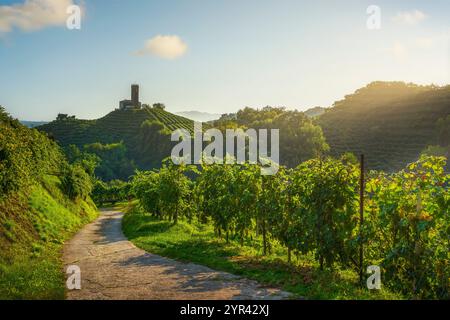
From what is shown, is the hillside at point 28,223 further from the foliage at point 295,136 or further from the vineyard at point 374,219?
the foliage at point 295,136

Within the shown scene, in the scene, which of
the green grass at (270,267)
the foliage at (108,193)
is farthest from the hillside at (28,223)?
the foliage at (108,193)

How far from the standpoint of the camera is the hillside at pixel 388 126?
3337 inches

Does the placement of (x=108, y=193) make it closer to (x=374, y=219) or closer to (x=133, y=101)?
(x=374, y=219)

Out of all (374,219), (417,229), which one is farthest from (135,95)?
(417,229)

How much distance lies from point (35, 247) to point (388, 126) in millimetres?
98435

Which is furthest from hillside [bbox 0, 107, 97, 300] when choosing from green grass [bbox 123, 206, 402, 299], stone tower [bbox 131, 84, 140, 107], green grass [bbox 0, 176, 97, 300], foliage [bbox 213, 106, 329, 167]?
stone tower [bbox 131, 84, 140, 107]

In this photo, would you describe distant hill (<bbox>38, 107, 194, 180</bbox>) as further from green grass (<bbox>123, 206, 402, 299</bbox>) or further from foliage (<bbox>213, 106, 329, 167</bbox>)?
green grass (<bbox>123, 206, 402, 299</bbox>)

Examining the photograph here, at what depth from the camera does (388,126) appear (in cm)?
10069

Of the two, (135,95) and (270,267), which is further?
(135,95)

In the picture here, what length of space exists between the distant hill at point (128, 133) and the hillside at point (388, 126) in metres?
46.4

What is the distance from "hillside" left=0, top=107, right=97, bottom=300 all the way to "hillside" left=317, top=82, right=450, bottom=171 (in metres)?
65.7

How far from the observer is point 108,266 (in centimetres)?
1295

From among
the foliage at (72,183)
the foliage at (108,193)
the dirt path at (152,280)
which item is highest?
the foliage at (72,183)

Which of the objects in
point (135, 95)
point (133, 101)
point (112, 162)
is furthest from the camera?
point (135, 95)
